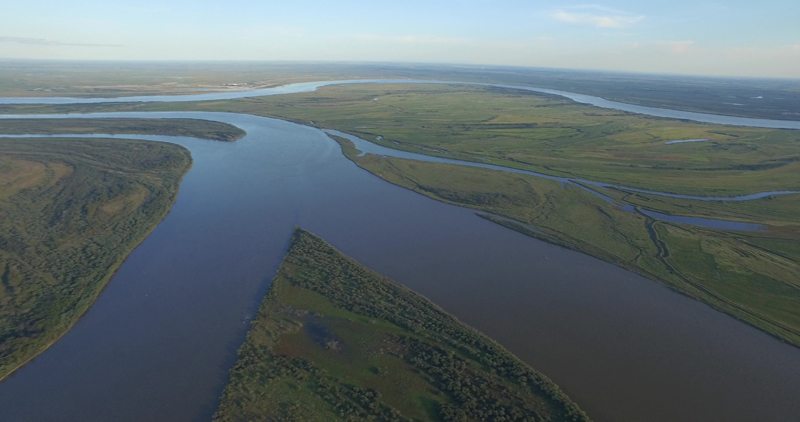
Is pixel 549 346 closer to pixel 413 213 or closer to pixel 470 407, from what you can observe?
pixel 470 407

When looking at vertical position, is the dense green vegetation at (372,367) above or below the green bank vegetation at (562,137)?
below

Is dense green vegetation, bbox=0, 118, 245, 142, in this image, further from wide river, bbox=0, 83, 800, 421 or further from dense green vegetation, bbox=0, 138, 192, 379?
wide river, bbox=0, 83, 800, 421

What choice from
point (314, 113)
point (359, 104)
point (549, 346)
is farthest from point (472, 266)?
point (359, 104)

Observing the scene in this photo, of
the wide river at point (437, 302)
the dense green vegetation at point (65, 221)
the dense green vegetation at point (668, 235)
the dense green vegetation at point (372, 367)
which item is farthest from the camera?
the dense green vegetation at point (668, 235)

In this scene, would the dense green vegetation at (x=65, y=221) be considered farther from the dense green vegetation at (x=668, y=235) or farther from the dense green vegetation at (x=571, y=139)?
the dense green vegetation at (x=571, y=139)

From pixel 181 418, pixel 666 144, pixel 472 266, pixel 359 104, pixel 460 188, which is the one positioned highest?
pixel 359 104

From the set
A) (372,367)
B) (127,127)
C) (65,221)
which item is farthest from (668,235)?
(127,127)

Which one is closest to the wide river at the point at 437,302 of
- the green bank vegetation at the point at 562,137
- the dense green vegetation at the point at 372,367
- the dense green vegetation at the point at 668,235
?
the dense green vegetation at the point at 372,367
